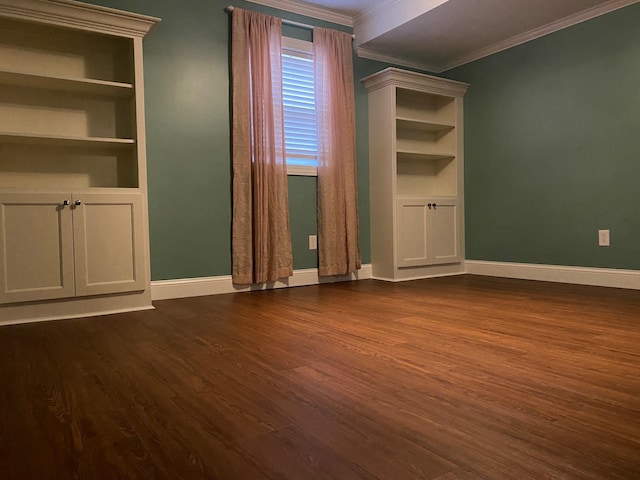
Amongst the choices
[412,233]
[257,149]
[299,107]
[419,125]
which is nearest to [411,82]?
[419,125]

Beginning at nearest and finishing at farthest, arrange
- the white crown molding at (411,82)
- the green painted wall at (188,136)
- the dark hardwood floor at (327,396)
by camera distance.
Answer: the dark hardwood floor at (327,396) → the green painted wall at (188,136) → the white crown molding at (411,82)

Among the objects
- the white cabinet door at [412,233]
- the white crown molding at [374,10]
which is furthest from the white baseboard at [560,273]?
the white crown molding at [374,10]

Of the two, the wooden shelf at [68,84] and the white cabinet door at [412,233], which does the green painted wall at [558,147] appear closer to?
the white cabinet door at [412,233]

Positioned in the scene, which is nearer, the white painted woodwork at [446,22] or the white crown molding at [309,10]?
the white painted woodwork at [446,22]

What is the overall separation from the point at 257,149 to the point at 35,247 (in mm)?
1567

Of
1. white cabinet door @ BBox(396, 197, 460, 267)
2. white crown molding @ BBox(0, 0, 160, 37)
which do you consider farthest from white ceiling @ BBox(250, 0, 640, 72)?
white cabinet door @ BBox(396, 197, 460, 267)

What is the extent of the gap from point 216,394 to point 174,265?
1.98 meters

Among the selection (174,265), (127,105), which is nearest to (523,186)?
(174,265)

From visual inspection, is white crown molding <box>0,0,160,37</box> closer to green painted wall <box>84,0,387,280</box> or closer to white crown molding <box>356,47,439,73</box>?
green painted wall <box>84,0,387,280</box>

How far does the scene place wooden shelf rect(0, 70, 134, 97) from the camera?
8.43 ft

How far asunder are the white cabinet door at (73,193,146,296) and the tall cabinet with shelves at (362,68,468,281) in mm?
2049

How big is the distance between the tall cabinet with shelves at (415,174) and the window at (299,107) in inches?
23.5

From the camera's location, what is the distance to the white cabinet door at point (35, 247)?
2.40m

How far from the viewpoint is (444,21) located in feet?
11.7
